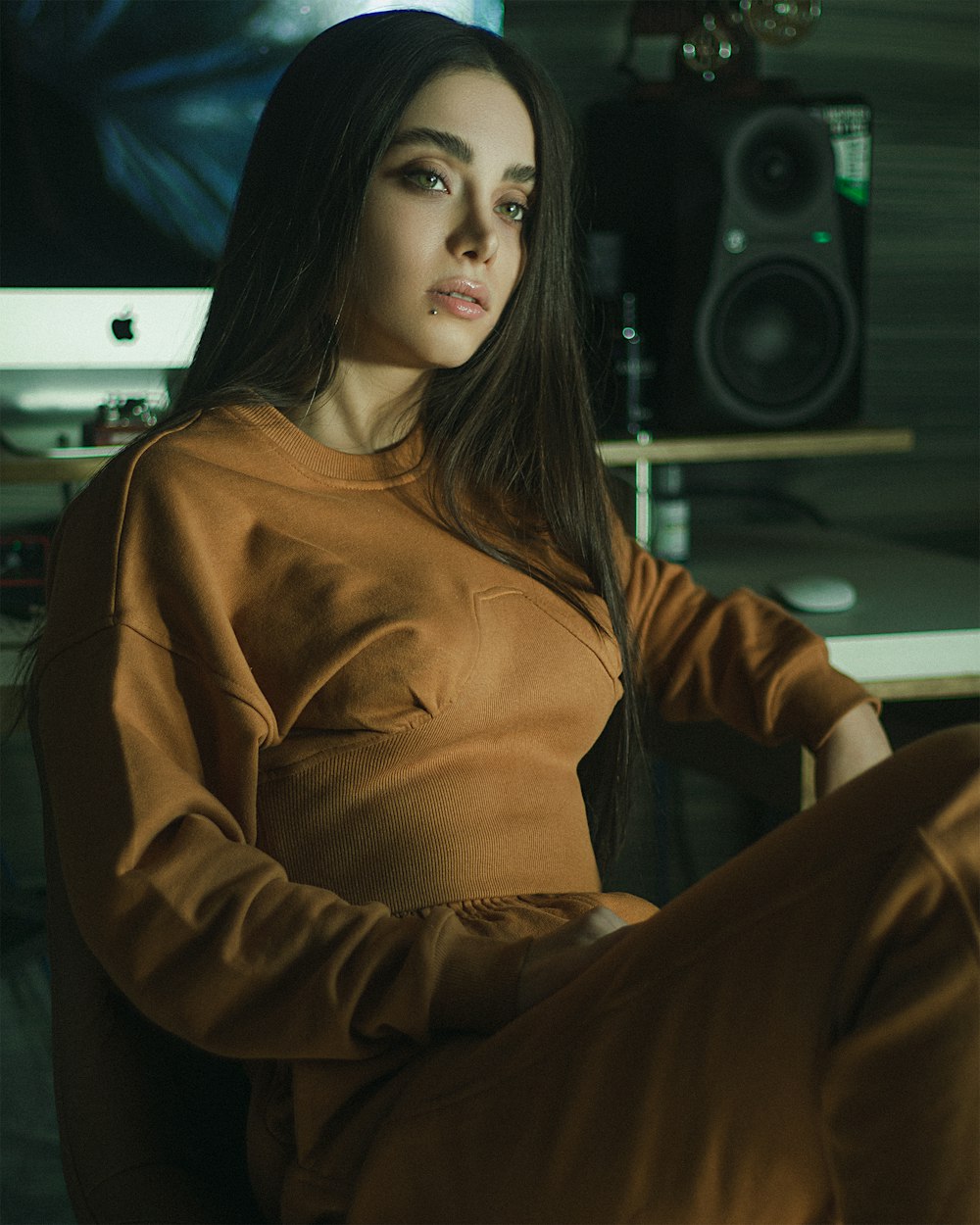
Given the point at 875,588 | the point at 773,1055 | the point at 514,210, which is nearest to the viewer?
the point at 773,1055

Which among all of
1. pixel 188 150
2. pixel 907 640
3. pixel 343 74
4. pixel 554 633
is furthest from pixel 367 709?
pixel 188 150

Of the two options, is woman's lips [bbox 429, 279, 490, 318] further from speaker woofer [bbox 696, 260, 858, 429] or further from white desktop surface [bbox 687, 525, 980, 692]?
speaker woofer [bbox 696, 260, 858, 429]

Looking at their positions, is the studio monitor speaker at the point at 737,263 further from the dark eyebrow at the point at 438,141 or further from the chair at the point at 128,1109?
the chair at the point at 128,1109

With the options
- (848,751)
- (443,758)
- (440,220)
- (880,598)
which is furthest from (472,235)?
(880,598)

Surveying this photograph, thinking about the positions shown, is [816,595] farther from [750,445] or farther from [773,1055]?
[773,1055]

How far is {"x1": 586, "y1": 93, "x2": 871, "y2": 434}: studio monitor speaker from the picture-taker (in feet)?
5.07

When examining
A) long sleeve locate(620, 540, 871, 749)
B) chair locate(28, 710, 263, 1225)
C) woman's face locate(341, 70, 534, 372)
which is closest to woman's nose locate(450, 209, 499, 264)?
woman's face locate(341, 70, 534, 372)

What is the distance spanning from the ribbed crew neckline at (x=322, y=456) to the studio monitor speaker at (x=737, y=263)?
23.4 inches

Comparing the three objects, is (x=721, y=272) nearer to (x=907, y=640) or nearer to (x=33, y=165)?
(x=907, y=640)

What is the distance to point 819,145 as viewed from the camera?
1536mm

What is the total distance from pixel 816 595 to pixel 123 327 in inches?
32.9

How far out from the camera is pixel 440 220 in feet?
3.22

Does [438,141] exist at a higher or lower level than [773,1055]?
higher

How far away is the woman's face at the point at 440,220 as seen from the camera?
0.97 meters
